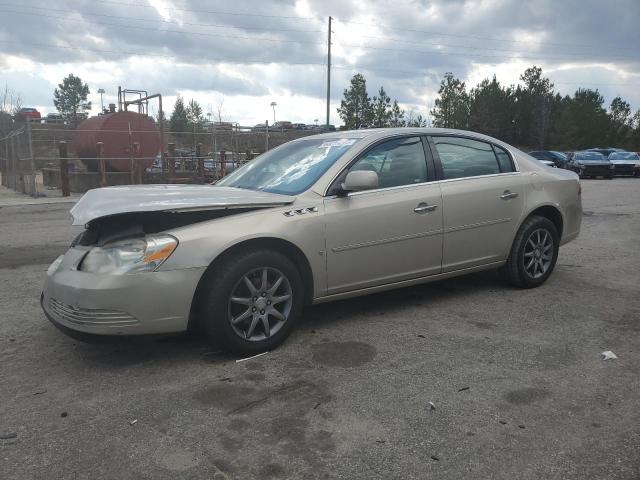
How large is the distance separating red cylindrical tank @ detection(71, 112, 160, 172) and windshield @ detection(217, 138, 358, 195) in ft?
52.7

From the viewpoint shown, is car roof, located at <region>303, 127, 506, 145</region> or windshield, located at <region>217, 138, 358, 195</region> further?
car roof, located at <region>303, 127, 506, 145</region>

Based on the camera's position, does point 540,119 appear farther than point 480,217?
Yes

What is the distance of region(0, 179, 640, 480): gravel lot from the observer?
2.53 m

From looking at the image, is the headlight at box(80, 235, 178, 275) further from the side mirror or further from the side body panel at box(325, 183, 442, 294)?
the side mirror

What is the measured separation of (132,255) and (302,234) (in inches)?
45.0

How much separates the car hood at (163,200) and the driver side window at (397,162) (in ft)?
→ 2.66

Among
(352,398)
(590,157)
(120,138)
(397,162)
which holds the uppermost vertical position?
(120,138)

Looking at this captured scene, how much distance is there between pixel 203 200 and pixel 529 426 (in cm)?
234

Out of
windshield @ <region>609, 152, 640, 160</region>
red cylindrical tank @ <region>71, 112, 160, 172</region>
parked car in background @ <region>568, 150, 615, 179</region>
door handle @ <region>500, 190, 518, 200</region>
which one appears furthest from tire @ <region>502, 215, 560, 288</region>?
windshield @ <region>609, 152, 640, 160</region>

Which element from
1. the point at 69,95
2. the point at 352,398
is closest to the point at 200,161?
the point at 352,398

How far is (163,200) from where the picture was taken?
3584 mm

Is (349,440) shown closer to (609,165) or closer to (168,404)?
(168,404)

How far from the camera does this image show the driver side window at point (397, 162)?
4.39 m

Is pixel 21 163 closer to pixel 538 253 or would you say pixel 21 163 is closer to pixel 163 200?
pixel 163 200
